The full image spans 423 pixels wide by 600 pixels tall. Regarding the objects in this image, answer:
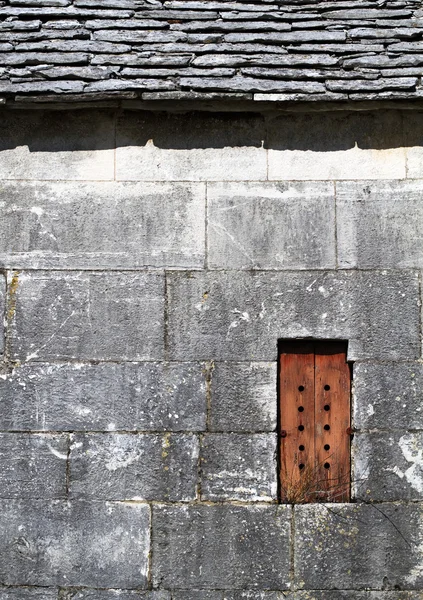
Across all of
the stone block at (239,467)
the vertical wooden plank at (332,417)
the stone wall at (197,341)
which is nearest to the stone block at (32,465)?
the stone wall at (197,341)

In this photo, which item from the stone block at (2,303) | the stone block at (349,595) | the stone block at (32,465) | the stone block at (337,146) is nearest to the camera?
the stone block at (349,595)

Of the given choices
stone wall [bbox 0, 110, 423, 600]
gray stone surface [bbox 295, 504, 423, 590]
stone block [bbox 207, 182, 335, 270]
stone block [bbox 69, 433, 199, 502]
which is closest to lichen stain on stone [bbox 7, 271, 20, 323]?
stone wall [bbox 0, 110, 423, 600]

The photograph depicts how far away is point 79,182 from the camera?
5746 millimetres

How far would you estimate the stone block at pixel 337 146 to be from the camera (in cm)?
573

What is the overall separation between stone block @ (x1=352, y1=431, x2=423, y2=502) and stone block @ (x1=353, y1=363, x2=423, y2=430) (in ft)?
0.26

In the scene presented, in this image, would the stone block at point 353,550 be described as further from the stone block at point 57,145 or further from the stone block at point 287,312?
the stone block at point 57,145

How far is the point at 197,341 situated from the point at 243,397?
47 cm

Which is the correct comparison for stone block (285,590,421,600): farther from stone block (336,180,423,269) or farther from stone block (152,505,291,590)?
stone block (336,180,423,269)

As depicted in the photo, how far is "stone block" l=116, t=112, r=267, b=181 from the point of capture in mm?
5746

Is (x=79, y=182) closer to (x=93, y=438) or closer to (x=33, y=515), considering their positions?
(x=93, y=438)

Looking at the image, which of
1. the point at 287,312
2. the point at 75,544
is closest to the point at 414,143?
the point at 287,312

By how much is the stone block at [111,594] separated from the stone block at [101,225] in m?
2.08

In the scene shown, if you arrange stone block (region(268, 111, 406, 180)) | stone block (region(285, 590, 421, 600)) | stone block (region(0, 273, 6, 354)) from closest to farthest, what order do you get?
stone block (region(285, 590, 421, 600)) → stone block (region(0, 273, 6, 354)) → stone block (region(268, 111, 406, 180))

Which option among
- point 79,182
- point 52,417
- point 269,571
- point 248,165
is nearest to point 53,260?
point 79,182
